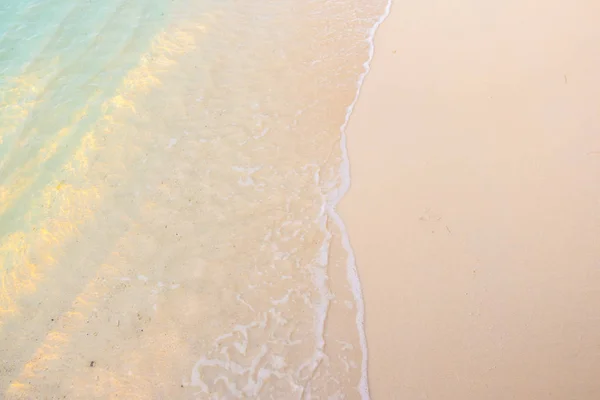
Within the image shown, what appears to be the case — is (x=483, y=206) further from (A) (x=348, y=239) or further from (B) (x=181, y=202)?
(B) (x=181, y=202)

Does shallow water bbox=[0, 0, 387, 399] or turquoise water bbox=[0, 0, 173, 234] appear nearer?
shallow water bbox=[0, 0, 387, 399]

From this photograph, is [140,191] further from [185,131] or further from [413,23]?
[413,23]

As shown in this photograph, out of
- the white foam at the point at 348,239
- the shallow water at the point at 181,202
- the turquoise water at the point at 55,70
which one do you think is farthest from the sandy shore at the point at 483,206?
the turquoise water at the point at 55,70

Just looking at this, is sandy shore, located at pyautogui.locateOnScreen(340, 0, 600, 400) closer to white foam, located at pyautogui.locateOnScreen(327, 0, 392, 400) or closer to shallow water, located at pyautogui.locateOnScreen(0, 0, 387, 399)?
white foam, located at pyautogui.locateOnScreen(327, 0, 392, 400)

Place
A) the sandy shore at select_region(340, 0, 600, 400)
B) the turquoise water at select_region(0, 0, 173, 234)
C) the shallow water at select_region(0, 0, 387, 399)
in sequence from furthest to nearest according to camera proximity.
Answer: the turquoise water at select_region(0, 0, 173, 234), the shallow water at select_region(0, 0, 387, 399), the sandy shore at select_region(340, 0, 600, 400)

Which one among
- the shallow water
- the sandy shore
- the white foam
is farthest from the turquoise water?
the sandy shore
